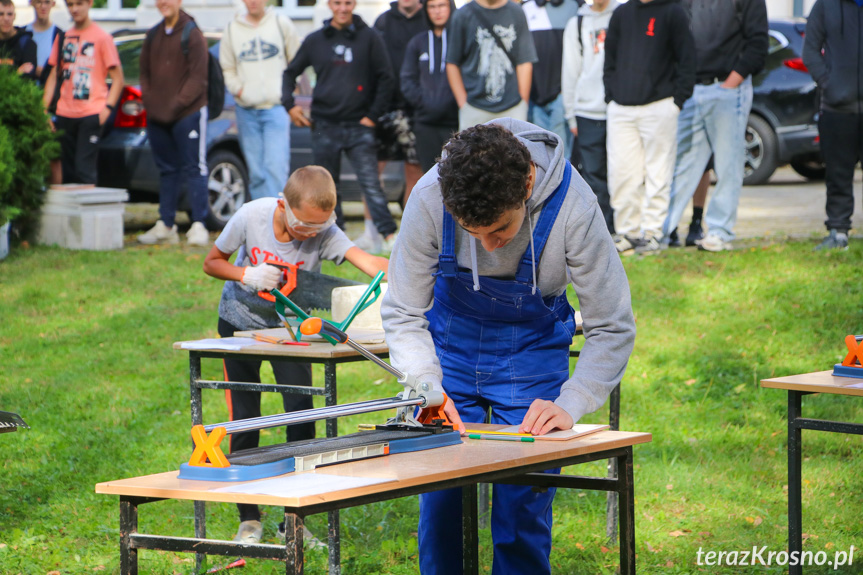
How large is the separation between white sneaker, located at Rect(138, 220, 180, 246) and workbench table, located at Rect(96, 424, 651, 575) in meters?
8.11

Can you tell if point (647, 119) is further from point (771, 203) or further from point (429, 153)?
point (771, 203)

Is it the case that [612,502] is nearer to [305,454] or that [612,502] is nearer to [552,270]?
[552,270]

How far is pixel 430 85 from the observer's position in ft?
32.6

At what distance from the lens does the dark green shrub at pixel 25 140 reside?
10.8 metres

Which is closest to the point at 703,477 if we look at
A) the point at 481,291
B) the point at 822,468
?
the point at 822,468

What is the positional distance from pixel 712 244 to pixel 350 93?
349cm

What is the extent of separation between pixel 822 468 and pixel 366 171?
5400mm

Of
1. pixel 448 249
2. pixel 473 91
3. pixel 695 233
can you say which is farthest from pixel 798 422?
pixel 695 233

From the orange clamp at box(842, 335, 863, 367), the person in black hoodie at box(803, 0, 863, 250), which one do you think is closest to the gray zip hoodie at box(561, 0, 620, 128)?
the person in black hoodie at box(803, 0, 863, 250)

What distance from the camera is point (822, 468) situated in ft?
20.3

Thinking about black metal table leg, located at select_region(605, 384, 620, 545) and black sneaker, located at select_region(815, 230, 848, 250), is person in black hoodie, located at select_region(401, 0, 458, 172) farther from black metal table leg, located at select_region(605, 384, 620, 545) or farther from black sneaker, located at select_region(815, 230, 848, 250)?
black metal table leg, located at select_region(605, 384, 620, 545)

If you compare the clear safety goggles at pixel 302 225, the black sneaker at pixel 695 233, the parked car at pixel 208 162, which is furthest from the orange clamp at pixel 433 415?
the parked car at pixel 208 162

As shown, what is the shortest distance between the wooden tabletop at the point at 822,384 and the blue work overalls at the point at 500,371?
2.91 feet

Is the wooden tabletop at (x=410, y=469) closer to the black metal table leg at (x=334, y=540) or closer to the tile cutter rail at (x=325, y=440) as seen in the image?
the tile cutter rail at (x=325, y=440)
